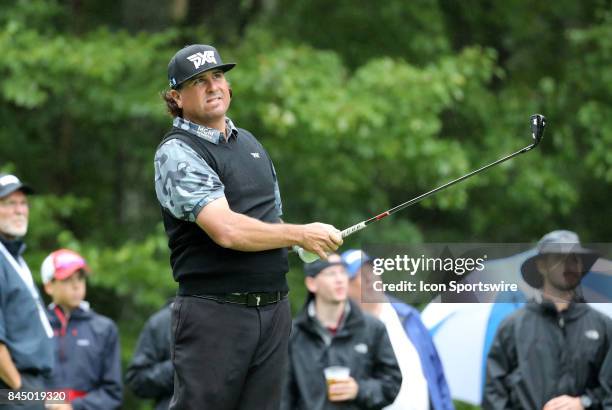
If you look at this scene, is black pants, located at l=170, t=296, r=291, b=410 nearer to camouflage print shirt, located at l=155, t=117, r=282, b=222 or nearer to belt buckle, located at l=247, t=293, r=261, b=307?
belt buckle, located at l=247, t=293, r=261, b=307

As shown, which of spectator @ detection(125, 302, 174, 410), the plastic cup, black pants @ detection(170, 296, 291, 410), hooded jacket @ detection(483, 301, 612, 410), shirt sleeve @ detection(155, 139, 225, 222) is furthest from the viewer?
spectator @ detection(125, 302, 174, 410)

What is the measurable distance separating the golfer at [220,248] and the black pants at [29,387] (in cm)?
157

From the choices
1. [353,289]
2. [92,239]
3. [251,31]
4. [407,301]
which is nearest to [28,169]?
[92,239]

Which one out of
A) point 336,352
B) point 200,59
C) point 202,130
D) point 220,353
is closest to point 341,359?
point 336,352

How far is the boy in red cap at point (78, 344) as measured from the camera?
7238 mm

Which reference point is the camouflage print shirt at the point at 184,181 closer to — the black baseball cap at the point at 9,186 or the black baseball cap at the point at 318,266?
the black baseball cap at the point at 9,186

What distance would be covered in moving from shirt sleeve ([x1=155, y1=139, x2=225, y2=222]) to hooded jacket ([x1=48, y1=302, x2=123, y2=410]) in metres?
3.16

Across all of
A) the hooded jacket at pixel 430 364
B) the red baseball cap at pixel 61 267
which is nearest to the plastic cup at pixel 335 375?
the hooded jacket at pixel 430 364

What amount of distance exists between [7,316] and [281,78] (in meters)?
5.35

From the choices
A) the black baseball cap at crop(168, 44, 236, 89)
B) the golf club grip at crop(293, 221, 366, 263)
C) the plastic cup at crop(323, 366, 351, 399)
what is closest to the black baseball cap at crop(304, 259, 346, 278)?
the plastic cup at crop(323, 366, 351, 399)

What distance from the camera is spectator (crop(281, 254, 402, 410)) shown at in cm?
623

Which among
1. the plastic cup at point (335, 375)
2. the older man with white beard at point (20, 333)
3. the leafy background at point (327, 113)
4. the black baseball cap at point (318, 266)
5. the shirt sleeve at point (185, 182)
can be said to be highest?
the leafy background at point (327, 113)

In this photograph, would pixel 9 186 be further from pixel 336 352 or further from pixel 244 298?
pixel 244 298

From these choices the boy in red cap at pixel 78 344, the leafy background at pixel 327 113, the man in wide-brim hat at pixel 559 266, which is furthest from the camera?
the leafy background at pixel 327 113
